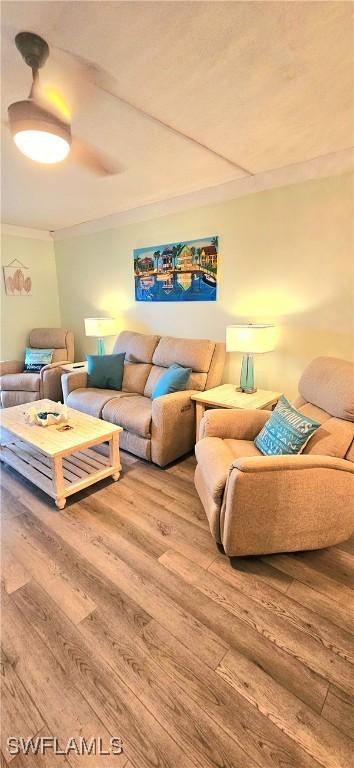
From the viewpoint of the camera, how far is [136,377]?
332 centimetres

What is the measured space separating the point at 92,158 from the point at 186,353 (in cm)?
164

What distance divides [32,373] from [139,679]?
3.59 m

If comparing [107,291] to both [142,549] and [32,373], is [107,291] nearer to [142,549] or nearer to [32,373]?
[32,373]

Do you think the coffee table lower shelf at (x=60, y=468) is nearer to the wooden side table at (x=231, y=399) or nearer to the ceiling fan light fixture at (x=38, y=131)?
the wooden side table at (x=231, y=399)

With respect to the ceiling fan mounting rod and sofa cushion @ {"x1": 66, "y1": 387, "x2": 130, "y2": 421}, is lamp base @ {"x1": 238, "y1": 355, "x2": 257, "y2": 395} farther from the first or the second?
the ceiling fan mounting rod

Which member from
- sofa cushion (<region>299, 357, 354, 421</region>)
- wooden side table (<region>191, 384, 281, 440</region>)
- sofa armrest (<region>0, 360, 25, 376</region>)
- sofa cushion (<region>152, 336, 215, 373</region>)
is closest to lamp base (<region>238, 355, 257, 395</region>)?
wooden side table (<region>191, 384, 281, 440</region>)

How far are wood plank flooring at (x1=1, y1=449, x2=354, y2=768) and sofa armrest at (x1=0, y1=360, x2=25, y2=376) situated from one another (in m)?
2.66

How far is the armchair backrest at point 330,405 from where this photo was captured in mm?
1679

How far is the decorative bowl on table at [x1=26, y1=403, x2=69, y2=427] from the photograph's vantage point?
2.45 m

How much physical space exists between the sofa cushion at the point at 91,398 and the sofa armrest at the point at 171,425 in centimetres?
68

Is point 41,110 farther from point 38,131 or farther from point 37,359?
point 37,359

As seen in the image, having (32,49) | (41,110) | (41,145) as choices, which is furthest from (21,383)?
(32,49)

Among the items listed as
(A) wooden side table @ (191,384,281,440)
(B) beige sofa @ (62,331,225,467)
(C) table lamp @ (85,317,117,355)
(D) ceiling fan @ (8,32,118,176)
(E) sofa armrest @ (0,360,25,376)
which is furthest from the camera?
(E) sofa armrest @ (0,360,25,376)

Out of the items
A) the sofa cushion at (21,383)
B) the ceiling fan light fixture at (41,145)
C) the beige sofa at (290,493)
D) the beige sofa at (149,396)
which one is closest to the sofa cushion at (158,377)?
the beige sofa at (149,396)
